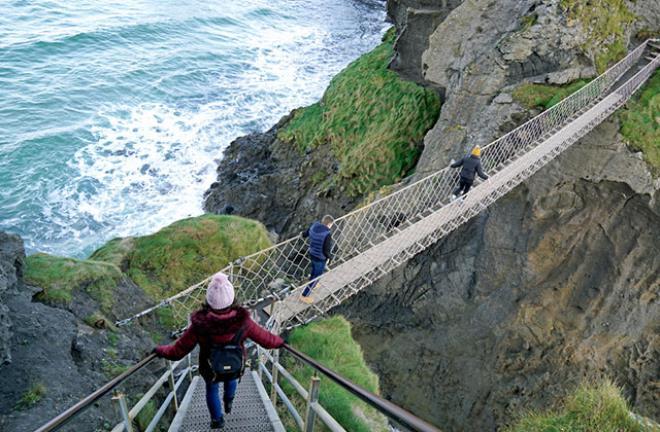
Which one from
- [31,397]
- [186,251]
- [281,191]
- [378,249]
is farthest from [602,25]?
[31,397]

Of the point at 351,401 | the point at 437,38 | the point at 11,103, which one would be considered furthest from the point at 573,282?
the point at 11,103

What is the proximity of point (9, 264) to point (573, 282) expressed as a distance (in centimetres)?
1055

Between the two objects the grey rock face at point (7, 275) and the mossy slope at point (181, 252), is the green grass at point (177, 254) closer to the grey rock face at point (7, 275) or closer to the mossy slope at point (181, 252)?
the mossy slope at point (181, 252)

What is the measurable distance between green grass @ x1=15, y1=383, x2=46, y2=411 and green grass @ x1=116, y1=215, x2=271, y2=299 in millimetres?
3540

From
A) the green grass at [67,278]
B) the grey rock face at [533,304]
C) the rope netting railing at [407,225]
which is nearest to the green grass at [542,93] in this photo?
the rope netting railing at [407,225]

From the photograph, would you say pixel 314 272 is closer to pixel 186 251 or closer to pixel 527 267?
pixel 186 251

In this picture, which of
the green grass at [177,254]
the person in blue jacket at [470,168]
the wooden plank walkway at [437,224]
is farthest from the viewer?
the person in blue jacket at [470,168]

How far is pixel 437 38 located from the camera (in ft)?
38.8

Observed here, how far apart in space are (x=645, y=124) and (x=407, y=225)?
5752 mm

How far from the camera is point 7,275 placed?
4.92 metres

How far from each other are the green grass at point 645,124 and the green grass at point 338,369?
718cm

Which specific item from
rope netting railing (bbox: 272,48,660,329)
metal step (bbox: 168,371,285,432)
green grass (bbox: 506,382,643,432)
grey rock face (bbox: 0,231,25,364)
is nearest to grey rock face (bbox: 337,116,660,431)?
rope netting railing (bbox: 272,48,660,329)

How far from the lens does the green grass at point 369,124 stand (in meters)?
12.7

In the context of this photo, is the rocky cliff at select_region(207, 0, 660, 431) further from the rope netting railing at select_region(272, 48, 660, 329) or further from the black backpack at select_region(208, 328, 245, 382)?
the black backpack at select_region(208, 328, 245, 382)
